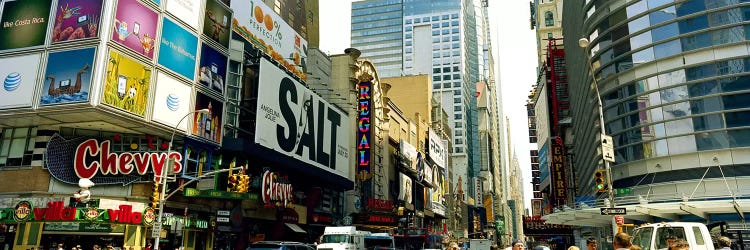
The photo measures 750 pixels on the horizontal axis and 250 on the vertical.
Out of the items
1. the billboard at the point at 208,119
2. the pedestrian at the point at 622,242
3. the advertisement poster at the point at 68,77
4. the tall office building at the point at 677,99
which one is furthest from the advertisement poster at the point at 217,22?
the pedestrian at the point at 622,242

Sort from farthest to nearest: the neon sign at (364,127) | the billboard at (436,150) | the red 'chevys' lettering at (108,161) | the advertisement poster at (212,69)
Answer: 1. the billboard at (436,150)
2. the neon sign at (364,127)
3. the advertisement poster at (212,69)
4. the red 'chevys' lettering at (108,161)

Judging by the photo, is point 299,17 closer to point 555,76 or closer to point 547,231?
point 555,76

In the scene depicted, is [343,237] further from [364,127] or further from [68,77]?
[364,127]

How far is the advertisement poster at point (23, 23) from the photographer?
Answer: 32188mm

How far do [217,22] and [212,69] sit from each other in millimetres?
4098

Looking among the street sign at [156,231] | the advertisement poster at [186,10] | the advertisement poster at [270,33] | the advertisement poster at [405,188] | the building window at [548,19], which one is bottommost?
the street sign at [156,231]

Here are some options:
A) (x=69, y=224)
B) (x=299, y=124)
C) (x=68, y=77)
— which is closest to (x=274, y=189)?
(x=299, y=124)

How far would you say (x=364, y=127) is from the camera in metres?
63.9

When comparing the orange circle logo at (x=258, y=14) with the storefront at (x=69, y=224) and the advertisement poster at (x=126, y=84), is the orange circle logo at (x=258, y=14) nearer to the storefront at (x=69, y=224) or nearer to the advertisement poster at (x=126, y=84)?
the advertisement poster at (x=126, y=84)

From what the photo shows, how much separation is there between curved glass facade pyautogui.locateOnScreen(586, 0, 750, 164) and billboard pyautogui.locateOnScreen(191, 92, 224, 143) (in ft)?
113

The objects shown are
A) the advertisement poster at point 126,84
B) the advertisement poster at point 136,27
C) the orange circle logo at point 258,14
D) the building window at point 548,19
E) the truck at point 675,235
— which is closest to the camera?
the truck at point 675,235

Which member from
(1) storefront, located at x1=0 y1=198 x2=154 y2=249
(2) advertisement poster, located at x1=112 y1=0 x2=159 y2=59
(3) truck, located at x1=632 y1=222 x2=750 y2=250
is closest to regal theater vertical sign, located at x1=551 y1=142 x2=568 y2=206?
(2) advertisement poster, located at x1=112 y1=0 x2=159 y2=59

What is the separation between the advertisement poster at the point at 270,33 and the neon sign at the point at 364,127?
27.8 ft

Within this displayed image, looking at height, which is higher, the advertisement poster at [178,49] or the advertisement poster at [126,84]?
the advertisement poster at [178,49]
